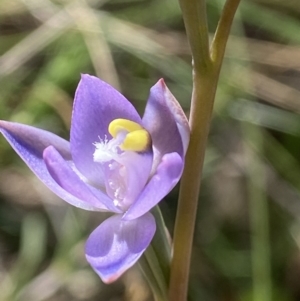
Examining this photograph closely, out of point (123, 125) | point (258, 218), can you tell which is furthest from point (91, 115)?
point (258, 218)

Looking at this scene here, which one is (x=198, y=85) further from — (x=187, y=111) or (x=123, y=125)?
(x=187, y=111)

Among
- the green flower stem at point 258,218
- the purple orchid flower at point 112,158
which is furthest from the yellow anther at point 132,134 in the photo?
the green flower stem at point 258,218

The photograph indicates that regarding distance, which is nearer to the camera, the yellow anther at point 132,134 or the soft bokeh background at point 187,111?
the yellow anther at point 132,134

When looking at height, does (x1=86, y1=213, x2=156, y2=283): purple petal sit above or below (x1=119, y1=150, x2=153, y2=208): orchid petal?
below

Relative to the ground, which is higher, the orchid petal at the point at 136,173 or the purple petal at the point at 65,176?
the purple petal at the point at 65,176

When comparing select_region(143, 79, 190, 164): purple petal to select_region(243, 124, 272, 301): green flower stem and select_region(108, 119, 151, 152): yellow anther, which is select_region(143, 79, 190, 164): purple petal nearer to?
select_region(108, 119, 151, 152): yellow anther

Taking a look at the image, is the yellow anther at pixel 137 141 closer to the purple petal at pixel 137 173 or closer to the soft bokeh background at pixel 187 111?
the purple petal at pixel 137 173

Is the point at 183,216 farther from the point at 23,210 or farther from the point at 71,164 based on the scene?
the point at 23,210

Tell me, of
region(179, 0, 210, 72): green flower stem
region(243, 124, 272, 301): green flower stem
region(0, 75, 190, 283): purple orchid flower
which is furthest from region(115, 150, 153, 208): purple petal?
region(243, 124, 272, 301): green flower stem
